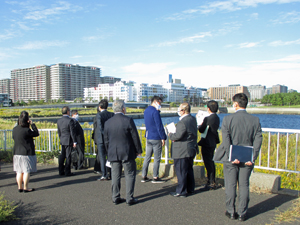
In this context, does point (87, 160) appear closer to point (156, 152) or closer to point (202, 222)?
point (156, 152)

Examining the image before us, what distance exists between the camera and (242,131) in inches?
152

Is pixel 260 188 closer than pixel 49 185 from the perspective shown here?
Yes

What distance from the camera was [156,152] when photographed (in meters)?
5.91

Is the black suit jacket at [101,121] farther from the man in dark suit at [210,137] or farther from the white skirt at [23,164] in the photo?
the man in dark suit at [210,137]

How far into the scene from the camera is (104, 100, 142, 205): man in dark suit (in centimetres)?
453

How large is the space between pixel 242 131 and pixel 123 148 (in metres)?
2.13

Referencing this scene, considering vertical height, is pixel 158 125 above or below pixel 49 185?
above


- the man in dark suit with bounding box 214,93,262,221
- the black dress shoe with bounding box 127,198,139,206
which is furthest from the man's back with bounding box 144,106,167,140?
the man in dark suit with bounding box 214,93,262,221

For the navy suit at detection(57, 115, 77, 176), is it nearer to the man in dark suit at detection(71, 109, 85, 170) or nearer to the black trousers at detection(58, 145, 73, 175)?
the black trousers at detection(58, 145, 73, 175)

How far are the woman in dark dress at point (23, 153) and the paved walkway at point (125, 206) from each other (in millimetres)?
394

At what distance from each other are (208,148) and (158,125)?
125 centimetres

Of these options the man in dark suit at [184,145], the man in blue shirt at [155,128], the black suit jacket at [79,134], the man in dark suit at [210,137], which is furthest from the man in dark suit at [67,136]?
the man in dark suit at [210,137]

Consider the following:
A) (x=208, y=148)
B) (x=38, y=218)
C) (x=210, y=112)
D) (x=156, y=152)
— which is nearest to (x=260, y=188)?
(x=208, y=148)

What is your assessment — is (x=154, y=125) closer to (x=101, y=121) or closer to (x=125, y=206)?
(x=101, y=121)
